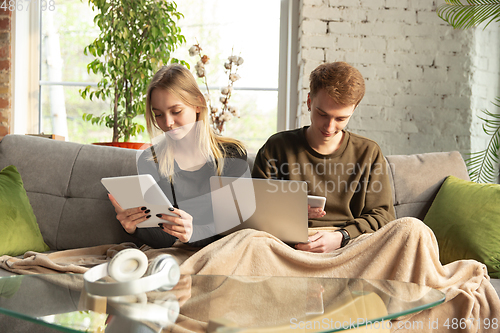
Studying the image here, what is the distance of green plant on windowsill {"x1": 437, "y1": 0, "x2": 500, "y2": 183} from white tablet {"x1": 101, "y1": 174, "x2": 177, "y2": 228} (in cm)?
179

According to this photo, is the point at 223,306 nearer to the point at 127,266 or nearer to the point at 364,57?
the point at 127,266

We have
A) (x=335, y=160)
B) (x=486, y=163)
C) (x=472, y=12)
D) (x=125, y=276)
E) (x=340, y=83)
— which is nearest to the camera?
(x=125, y=276)

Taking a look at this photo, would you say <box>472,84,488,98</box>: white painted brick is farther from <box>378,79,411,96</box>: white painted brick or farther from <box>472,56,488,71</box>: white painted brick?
<box>378,79,411,96</box>: white painted brick

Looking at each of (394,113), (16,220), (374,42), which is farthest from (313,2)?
(16,220)

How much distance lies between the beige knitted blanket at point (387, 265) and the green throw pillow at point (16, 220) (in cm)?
39

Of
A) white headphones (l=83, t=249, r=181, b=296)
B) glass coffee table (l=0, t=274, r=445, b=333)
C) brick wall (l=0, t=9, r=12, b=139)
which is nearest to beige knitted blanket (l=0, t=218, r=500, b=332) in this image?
glass coffee table (l=0, t=274, r=445, b=333)

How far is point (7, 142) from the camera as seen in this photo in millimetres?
1767

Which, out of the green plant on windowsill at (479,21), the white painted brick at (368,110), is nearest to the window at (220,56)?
the white painted brick at (368,110)

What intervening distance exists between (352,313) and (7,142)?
165 centimetres

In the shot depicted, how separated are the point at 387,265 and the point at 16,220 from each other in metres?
1.32

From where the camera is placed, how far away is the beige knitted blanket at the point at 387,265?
1.10m

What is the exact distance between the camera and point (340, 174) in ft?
5.31

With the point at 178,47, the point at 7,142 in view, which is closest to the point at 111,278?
the point at 7,142

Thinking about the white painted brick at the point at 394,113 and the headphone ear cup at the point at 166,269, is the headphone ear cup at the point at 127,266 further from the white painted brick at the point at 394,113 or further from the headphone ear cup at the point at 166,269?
the white painted brick at the point at 394,113
